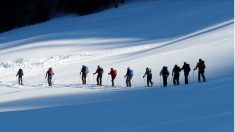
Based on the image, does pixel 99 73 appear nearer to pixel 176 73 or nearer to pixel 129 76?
pixel 129 76

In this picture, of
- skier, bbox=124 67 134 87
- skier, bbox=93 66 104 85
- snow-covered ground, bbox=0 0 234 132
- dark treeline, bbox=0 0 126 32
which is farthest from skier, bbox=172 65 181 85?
dark treeline, bbox=0 0 126 32

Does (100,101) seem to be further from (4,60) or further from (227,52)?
(4,60)

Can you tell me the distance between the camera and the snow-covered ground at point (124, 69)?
1394 cm

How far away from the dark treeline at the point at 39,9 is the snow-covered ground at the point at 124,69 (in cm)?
452

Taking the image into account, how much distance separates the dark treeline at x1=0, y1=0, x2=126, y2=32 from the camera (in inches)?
2862

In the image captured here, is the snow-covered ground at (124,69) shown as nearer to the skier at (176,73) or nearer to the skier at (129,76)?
the skier at (129,76)

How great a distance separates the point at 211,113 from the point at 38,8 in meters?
64.3

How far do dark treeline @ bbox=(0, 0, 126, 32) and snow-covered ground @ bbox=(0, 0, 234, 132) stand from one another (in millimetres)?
4518

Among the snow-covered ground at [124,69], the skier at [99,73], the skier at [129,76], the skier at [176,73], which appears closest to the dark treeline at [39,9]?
the snow-covered ground at [124,69]

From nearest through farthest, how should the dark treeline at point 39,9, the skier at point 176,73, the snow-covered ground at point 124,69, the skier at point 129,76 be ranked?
the snow-covered ground at point 124,69 → the skier at point 176,73 → the skier at point 129,76 → the dark treeline at point 39,9

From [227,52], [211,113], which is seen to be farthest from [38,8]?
→ [211,113]

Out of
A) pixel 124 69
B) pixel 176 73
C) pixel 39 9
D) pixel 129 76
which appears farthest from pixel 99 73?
pixel 39 9

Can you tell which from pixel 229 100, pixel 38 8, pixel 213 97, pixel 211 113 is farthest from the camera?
pixel 38 8

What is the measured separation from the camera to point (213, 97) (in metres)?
16.3
